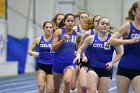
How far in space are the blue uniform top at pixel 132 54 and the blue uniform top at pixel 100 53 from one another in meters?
1.35

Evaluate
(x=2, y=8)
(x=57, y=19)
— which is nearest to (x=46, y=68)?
(x=57, y=19)

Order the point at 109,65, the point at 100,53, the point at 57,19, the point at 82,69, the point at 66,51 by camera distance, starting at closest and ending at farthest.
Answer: the point at 109,65 < the point at 100,53 < the point at 66,51 < the point at 82,69 < the point at 57,19

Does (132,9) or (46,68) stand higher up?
(132,9)

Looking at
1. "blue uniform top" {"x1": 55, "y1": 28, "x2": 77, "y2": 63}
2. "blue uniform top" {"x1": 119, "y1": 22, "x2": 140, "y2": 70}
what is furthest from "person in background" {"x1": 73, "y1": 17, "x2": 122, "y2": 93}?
"blue uniform top" {"x1": 119, "y1": 22, "x2": 140, "y2": 70}

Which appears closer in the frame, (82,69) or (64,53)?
(64,53)

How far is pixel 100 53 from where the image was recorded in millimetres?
7004

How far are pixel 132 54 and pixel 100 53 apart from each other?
146cm

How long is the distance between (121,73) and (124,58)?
0.22m

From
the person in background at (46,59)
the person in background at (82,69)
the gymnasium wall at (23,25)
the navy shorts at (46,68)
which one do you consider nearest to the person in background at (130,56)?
the person in background at (82,69)

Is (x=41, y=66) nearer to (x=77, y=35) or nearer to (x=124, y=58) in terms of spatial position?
(x=77, y=35)

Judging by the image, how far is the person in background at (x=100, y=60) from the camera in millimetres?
6914

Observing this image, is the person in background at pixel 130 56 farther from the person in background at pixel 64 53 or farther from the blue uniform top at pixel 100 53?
the person in background at pixel 64 53

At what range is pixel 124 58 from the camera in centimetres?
564

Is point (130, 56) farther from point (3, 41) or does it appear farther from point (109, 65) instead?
point (3, 41)
